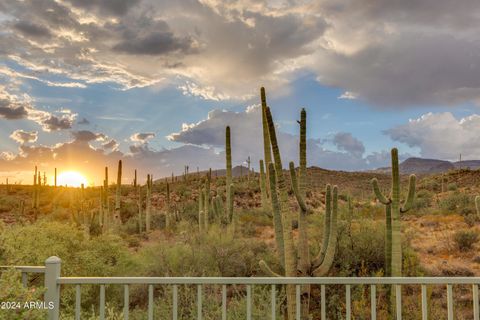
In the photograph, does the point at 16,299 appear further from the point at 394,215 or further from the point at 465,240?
the point at 465,240

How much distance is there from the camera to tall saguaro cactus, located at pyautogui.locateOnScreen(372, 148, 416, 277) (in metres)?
8.72

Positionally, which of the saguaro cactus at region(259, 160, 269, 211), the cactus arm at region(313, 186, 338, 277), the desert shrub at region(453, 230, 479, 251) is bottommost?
the desert shrub at region(453, 230, 479, 251)

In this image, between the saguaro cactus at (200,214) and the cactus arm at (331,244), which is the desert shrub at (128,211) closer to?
the saguaro cactus at (200,214)

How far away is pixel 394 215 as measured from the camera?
897cm

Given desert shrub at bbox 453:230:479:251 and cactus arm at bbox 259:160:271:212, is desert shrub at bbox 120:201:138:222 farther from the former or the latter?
desert shrub at bbox 453:230:479:251

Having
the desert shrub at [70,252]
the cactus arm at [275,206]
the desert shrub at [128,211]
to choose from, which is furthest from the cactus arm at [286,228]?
the desert shrub at [128,211]

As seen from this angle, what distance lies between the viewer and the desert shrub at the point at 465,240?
46.7 feet

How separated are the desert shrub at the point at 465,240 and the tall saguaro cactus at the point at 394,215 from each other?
5.93 meters

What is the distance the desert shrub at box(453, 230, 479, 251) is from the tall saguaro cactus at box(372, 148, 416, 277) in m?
5.93

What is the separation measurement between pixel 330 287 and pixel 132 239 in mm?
11325

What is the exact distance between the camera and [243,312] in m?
7.38

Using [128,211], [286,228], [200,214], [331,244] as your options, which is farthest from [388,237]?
[128,211]

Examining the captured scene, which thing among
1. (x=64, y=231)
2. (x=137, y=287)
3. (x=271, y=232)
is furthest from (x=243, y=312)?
(x=271, y=232)

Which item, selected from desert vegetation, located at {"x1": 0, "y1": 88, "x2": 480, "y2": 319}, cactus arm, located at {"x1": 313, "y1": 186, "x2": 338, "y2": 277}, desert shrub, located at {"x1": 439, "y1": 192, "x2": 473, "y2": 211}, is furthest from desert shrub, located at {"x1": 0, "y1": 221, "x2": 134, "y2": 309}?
desert shrub, located at {"x1": 439, "y1": 192, "x2": 473, "y2": 211}
